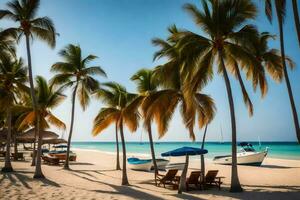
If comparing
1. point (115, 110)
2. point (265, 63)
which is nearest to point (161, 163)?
point (115, 110)

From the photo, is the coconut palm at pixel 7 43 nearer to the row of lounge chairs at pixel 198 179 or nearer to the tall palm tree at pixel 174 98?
the tall palm tree at pixel 174 98

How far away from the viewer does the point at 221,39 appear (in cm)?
1249

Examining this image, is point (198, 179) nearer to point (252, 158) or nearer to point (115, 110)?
point (115, 110)

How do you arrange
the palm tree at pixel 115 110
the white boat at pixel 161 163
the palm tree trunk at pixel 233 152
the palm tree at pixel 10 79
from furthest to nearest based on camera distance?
the white boat at pixel 161 163, the palm tree at pixel 10 79, the palm tree at pixel 115 110, the palm tree trunk at pixel 233 152

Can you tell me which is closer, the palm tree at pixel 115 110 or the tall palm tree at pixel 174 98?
the tall palm tree at pixel 174 98

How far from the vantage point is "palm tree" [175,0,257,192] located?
12102 millimetres

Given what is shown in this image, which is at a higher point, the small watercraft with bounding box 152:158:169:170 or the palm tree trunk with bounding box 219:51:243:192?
the palm tree trunk with bounding box 219:51:243:192

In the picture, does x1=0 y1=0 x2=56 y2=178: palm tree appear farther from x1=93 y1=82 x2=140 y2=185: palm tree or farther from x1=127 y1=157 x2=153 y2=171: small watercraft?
x1=127 y1=157 x2=153 y2=171: small watercraft

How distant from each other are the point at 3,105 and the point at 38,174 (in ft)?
19.6

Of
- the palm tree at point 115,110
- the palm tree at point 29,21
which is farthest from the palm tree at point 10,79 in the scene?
the palm tree at point 115,110

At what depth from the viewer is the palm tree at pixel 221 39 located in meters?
12.1

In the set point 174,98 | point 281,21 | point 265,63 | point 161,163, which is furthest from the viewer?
point 161,163

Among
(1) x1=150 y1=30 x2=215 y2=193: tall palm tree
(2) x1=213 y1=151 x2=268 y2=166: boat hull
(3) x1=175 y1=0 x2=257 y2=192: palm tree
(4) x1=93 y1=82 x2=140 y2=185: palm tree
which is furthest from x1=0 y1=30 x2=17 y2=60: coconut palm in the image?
(2) x1=213 y1=151 x2=268 y2=166: boat hull

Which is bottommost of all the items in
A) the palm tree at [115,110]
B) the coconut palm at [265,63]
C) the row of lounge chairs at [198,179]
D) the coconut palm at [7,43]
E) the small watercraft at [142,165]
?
the small watercraft at [142,165]
